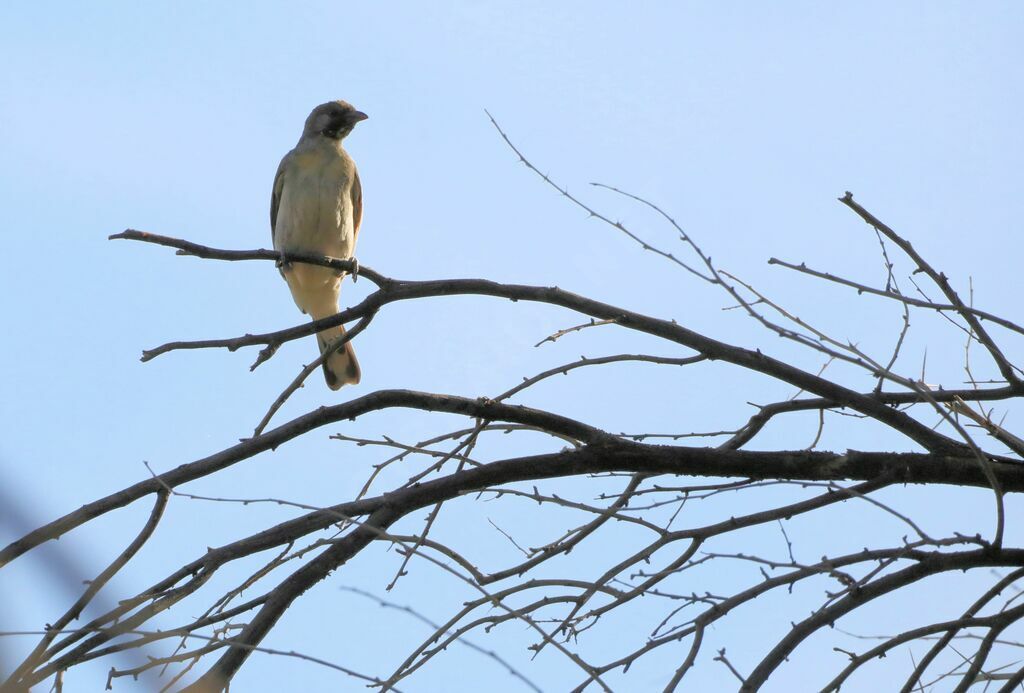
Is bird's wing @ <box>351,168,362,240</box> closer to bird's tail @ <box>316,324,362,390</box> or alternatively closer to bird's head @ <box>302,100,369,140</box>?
bird's head @ <box>302,100,369,140</box>

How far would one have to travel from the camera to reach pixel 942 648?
3365mm

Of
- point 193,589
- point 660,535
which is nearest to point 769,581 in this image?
point 660,535

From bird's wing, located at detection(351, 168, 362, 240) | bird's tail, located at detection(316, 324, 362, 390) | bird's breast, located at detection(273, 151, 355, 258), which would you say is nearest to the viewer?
bird's breast, located at detection(273, 151, 355, 258)

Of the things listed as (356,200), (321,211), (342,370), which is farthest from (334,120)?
(342,370)

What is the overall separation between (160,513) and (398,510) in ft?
2.43

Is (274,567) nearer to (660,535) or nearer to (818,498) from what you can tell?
(660,535)

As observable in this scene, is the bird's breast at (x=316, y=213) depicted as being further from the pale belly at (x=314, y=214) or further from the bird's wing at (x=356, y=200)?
the bird's wing at (x=356, y=200)

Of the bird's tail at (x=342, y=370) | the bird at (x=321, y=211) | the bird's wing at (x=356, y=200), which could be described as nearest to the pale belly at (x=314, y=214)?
the bird at (x=321, y=211)

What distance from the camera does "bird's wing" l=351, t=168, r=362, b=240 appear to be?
8680 mm

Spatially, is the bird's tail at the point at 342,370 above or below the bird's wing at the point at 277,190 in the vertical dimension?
below

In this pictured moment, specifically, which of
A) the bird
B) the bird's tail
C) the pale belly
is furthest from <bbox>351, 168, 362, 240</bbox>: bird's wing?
the bird's tail

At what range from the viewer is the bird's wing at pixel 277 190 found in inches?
339

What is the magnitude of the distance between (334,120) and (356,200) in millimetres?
680

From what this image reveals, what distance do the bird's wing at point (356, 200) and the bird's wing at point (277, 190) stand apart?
1.64 ft
